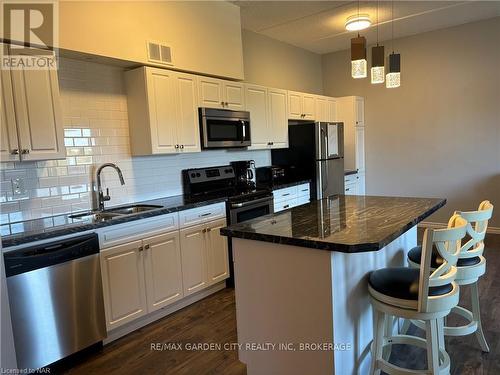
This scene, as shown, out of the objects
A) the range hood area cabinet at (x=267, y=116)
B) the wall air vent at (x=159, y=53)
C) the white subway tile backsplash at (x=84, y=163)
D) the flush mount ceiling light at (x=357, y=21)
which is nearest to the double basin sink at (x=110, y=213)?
the white subway tile backsplash at (x=84, y=163)

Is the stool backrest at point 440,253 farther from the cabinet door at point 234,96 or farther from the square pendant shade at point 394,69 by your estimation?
the cabinet door at point 234,96

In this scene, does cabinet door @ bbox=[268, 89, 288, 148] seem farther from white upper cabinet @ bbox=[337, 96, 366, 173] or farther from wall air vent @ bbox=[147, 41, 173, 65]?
wall air vent @ bbox=[147, 41, 173, 65]

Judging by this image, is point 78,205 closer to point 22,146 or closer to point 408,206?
point 22,146

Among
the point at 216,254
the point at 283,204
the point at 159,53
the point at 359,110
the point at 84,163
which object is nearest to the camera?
the point at 84,163

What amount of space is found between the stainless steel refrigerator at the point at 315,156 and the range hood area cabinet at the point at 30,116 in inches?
116

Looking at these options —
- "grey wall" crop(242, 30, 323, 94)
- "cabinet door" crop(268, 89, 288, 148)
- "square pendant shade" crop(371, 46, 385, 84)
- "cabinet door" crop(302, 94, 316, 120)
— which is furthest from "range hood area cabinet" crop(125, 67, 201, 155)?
"cabinet door" crop(302, 94, 316, 120)

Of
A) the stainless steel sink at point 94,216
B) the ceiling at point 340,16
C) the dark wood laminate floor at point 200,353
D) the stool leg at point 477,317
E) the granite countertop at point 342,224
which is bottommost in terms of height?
the dark wood laminate floor at point 200,353

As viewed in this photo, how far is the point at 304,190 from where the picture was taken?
4457 mm

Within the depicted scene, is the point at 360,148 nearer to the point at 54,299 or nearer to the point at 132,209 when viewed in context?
the point at 132,209

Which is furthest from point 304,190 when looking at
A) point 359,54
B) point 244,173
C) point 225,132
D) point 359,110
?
point 359,54

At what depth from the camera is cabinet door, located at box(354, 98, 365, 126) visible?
5.48 metres

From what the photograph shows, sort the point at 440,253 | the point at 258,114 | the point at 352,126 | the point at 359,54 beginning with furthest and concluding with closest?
the point at 352,126 → the point at 258,114 → the point at 359,54 → the point at 440,253

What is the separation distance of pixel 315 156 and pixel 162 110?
215cm

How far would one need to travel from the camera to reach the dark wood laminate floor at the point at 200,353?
2.20 m
